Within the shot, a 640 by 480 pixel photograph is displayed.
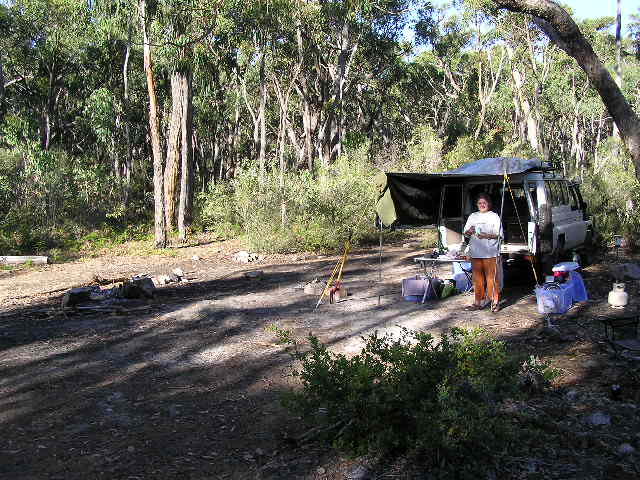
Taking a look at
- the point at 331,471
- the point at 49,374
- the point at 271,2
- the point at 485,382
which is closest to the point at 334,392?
the point at 331,471

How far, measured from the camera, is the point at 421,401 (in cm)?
362

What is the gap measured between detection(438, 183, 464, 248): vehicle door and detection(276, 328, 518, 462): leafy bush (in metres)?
6.10

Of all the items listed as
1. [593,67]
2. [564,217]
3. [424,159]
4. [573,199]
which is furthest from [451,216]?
[424,159]

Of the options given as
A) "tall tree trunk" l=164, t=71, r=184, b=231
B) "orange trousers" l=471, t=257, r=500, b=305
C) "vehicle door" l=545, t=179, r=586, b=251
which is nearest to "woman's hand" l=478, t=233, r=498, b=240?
"orange trousers" l=471, t=257, r=500, b=305

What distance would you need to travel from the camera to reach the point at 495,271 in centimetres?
795

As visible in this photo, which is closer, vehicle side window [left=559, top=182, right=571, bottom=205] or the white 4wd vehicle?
the white 4wd vehicle

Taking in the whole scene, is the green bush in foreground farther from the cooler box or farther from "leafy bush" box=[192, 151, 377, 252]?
"leafy bush" box=[192, 151, 377, 252]

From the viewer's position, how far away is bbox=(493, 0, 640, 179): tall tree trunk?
479 centimetres

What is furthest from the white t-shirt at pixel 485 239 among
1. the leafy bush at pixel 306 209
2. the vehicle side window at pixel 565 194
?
the leafy bush at pixel 306 209

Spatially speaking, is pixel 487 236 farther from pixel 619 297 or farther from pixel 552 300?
pixel 619 297

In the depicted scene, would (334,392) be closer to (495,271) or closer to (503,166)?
(495,271)

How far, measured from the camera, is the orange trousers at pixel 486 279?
7.98 metres

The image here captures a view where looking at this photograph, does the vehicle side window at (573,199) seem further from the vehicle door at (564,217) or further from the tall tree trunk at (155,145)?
the tall tree trunk at (155,145)

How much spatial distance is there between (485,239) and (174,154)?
16.5 metres
